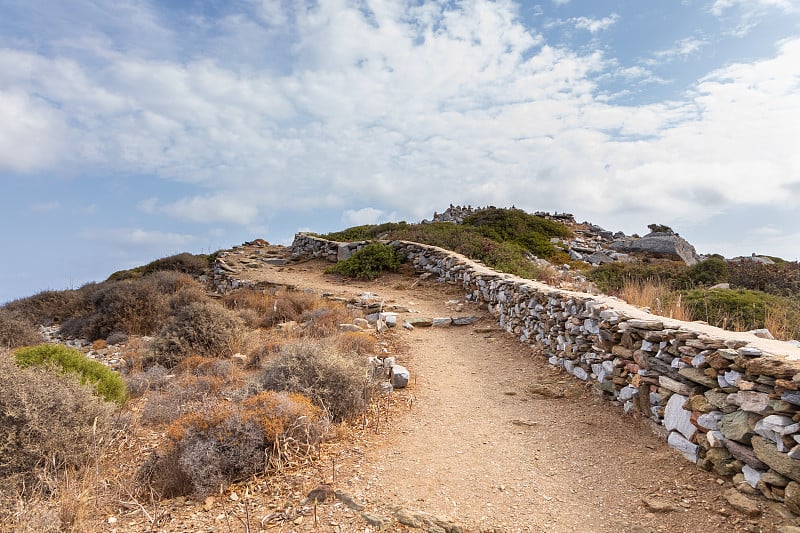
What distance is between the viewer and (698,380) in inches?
186

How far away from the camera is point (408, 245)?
56.5ft

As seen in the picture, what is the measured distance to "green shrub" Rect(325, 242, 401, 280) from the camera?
16.6m

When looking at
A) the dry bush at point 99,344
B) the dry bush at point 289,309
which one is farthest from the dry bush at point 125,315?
the dry bush at point 289,309

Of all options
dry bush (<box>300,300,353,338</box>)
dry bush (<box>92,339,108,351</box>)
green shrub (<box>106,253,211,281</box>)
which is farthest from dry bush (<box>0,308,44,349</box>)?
green shrub (<box>106,253,211,281</box>)

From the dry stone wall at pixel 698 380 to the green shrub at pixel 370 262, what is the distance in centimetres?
867

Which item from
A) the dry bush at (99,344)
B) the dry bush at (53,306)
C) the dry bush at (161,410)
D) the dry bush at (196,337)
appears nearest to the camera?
the dry bush at (161,410)

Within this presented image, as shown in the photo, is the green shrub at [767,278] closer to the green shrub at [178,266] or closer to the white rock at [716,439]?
the white rock at [716,439]

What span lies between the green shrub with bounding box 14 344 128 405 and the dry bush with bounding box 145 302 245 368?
2.10 meters

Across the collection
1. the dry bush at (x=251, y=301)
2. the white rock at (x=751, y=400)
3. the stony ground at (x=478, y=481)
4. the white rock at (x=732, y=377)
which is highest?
the dry bush at (x=251, y=301)

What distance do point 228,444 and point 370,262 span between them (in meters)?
12.2

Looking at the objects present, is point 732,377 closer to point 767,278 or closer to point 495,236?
point 767,278

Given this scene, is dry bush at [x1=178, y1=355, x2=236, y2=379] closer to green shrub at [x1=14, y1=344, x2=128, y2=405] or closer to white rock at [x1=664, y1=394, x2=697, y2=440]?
green shrub at [x1=14, y1=344, x2=128, y2=405]

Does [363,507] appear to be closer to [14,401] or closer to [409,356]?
[14,401]

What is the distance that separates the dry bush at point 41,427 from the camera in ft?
15.2
